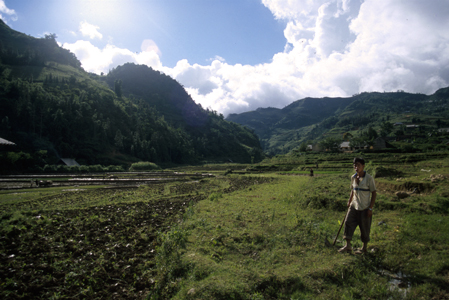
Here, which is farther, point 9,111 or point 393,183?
point 9,111

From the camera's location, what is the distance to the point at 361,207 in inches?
305

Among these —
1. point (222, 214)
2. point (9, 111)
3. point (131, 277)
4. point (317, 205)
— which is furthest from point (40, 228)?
point (9, 111)

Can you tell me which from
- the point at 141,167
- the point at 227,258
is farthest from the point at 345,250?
the point at 141,167

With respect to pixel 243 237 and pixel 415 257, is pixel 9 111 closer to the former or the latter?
pixel 243 237

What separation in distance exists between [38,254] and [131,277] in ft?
12.6

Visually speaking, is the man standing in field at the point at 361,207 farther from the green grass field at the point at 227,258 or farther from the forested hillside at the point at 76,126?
the forested hillside at the point at 76,126

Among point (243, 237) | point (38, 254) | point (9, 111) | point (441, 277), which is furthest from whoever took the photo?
point (9, 111)

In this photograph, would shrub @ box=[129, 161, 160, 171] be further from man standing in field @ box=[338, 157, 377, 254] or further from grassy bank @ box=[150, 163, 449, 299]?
man standing in field @ box=[338, 157, 377, 254]

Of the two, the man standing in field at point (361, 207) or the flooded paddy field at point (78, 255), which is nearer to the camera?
the flooded paddy field at point (78, 255)

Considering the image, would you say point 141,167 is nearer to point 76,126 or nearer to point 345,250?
point 76,126

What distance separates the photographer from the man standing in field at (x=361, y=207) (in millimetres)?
7687

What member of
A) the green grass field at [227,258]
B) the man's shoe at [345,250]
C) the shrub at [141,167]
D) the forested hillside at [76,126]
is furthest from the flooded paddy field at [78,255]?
the shrub at [141,167]

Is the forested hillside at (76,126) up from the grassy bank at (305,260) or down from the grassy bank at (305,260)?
up

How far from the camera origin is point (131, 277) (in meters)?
7.29
